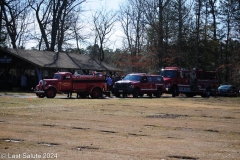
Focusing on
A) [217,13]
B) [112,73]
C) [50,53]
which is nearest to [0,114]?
[50,53]

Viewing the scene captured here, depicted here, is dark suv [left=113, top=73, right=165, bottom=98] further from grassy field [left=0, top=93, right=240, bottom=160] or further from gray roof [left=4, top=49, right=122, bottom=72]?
grassy field [left=0, top=93, right=240, bottom=160]

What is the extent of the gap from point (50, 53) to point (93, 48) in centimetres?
3557

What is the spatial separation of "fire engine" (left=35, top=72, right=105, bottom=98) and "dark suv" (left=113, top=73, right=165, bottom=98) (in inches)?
91.9

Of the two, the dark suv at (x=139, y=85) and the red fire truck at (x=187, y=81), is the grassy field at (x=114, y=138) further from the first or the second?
the red fire truck at (x=187, y=81)

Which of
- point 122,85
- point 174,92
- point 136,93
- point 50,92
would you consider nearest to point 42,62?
point 122,85

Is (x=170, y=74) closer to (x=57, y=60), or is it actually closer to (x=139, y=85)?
(x=139, y=85)

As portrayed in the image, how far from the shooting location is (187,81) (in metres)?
41.4

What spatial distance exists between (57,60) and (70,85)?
14.2 m

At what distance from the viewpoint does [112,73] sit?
5262 cm

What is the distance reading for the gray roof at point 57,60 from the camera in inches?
1608

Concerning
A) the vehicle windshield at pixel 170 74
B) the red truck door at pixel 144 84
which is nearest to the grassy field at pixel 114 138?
the red truck door at pixel 144 84

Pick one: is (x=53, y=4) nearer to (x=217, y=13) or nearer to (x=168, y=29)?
(x=168, y=29)

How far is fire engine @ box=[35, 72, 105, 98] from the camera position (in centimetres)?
3005

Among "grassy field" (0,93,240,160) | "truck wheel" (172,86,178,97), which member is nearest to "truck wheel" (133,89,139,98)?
"truck wheel" (172,86,178,97)
